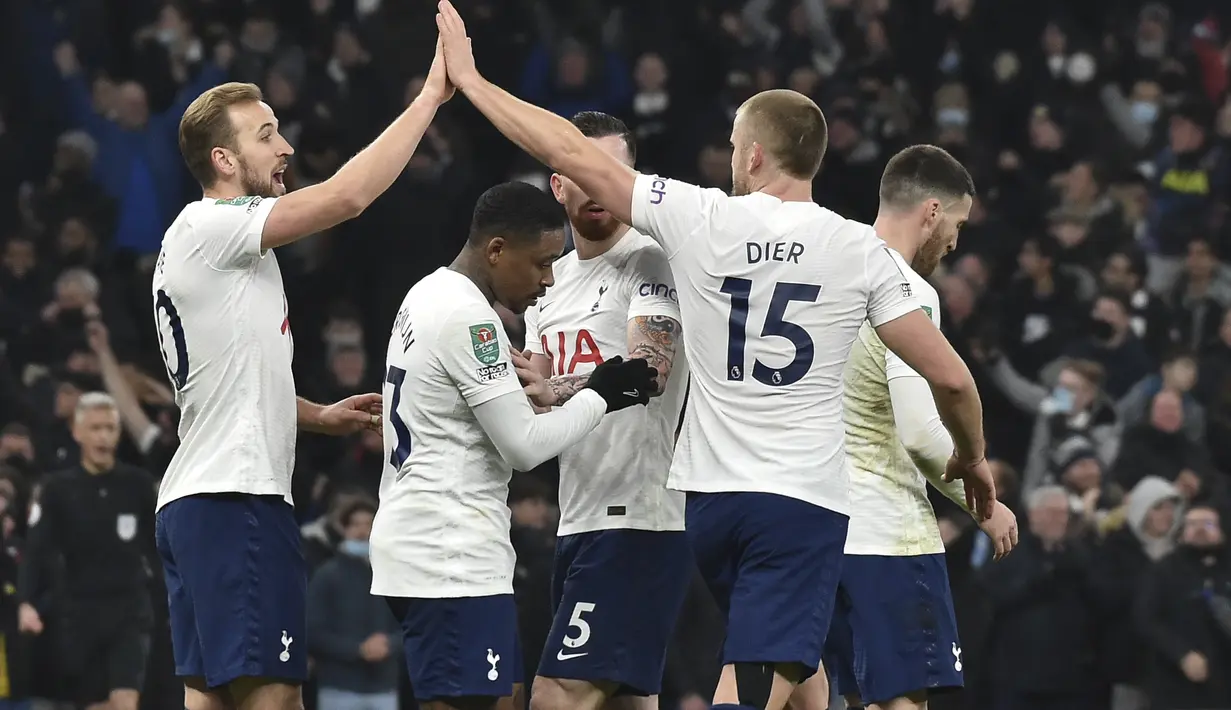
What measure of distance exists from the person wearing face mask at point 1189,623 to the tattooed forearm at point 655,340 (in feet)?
18.3

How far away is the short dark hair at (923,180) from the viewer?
676cm

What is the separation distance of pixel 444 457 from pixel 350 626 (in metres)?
5.10

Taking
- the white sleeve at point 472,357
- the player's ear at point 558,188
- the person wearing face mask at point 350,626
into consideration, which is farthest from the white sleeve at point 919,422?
the person wearing face mask at point 350,626

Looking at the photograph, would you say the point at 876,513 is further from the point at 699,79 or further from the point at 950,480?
the point at 699,79

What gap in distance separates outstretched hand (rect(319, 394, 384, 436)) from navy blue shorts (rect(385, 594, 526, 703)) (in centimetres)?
96

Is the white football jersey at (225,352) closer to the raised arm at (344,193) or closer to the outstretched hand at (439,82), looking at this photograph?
the raised arm at (344,193)

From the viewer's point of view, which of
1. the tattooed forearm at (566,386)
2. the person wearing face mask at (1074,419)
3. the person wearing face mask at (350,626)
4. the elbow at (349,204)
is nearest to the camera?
the elbow at (349,204)

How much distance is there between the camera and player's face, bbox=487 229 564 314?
593cm

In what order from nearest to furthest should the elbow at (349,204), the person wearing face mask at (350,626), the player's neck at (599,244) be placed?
the elbow at (349,204) → the player's neck at (599,244) → the person wearing face mask at (350,626)

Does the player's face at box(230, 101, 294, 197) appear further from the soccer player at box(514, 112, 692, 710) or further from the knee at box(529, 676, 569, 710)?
the knee at box(529, 676, 569, 710)

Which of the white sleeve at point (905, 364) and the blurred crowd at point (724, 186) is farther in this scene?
the blurred crowd at point (724, 186)

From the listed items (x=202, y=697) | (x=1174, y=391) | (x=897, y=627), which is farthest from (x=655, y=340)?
(x=1174, y=391)

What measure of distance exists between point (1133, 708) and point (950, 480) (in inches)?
198

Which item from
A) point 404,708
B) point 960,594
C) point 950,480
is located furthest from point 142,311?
point 950,480
